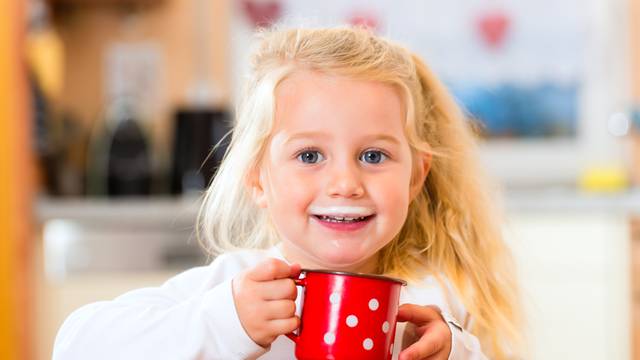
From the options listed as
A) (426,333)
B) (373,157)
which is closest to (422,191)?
(373,157)

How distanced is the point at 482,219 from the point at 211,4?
2.58 metres

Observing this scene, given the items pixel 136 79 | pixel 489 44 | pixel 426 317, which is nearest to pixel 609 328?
pixel 489 44

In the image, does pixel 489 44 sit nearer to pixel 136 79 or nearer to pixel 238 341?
pixel 136 79

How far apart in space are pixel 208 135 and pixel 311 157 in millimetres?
2411

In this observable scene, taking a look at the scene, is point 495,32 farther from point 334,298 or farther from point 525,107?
point 334,298

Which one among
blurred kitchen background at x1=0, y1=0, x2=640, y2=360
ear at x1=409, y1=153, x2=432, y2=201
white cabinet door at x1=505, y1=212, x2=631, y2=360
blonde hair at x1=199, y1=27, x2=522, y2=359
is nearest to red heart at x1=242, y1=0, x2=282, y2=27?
blurred kitchen background at x1=0, y1=0, x2=640, y2=360

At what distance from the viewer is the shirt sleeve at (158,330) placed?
110 centimetres

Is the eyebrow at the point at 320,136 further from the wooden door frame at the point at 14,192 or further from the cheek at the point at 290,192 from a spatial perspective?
the wooden door frame at the point at 14,192

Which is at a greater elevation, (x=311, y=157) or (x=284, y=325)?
(x=311, y=157)

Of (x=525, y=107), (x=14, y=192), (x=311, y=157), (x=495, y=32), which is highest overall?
(x=495, y=32)

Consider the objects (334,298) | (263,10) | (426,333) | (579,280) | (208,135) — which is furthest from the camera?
(263,10)

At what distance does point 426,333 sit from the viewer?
1.13 m

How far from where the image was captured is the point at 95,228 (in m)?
→ 3.27

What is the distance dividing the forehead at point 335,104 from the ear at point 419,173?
12cm
